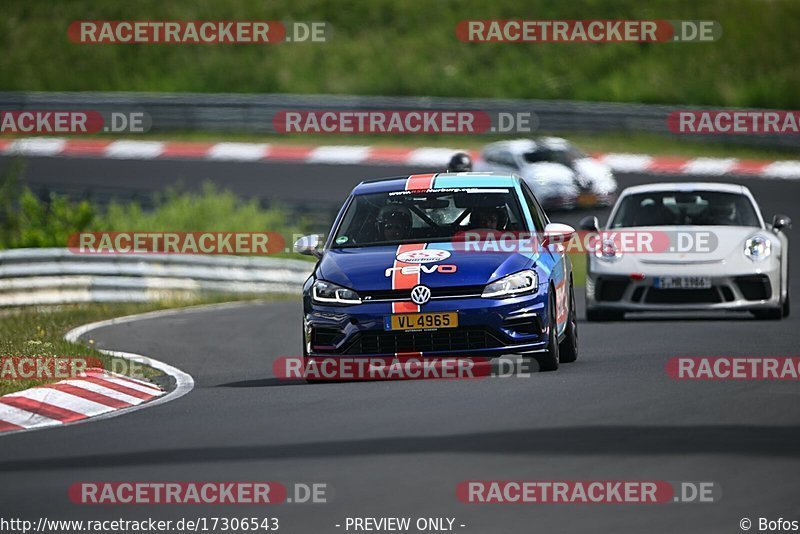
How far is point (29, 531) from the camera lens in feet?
22.7

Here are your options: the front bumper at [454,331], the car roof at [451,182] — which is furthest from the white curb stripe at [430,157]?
the front bumper at [454,331]

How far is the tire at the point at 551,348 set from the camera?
11258 mm

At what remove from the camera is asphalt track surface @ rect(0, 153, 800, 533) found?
695cm

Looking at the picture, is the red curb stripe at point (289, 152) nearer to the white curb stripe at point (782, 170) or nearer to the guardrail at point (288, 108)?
the guardrail at point (288, 108)

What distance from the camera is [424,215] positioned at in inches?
476

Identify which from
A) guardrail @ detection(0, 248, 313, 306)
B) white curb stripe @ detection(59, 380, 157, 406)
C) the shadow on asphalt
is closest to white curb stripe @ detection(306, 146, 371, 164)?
guardrail @ detection(0, 248, 313, 306)

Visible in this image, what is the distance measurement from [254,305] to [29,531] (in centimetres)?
1439

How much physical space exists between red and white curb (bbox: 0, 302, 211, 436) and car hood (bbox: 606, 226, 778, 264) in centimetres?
504

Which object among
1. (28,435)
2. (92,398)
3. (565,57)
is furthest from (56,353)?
(565,57)

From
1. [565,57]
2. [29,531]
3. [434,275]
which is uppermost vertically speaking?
[565,57]

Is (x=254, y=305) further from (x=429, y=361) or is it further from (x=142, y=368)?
(x=429, y=361)

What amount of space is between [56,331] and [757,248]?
6.99 meters

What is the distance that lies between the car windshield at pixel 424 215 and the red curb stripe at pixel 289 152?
76.5 ft

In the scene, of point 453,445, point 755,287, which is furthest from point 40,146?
point 453,445
